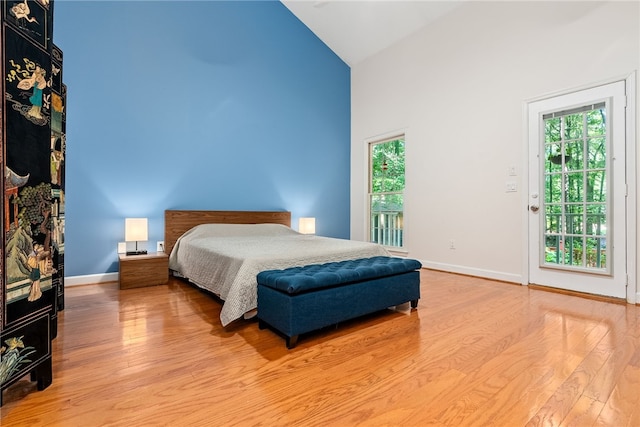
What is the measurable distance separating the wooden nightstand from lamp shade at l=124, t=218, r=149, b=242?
8.0 inches

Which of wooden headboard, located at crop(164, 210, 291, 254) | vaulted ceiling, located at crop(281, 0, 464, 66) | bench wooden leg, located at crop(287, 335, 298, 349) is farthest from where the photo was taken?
vaulted ceiling, located at crop(281, 0, 464, 66)

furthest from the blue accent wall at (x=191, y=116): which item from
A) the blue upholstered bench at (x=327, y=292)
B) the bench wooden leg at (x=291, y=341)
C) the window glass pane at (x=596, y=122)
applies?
the window glass pane at (x=596, y=122)

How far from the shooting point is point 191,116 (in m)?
4.02

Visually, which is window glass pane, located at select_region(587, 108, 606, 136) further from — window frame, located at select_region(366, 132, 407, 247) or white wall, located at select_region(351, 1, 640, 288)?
window frame, located at select_region(366, 132, 407, 247)

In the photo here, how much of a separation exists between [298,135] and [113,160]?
2575 millimetres

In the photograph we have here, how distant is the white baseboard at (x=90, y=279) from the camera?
10.6 ft

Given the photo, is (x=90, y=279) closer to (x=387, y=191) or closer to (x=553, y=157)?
(x=387, y=191)

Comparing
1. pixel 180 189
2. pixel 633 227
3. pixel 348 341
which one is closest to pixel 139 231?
pixel 180 189

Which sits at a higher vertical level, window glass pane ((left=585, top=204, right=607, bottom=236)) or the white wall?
the white wall

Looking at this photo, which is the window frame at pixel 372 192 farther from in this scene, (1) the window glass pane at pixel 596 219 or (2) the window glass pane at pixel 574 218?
(1) the window glass pane at pixel 596 219

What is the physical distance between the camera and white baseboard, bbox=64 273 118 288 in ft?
10.6

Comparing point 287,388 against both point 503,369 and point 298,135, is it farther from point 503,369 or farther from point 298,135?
point 298,135

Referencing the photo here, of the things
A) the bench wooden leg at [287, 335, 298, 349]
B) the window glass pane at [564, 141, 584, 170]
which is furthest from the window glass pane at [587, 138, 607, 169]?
the bench wooden leg at [287, 335, 298, 349]

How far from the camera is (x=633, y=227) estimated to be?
8.84 ft
